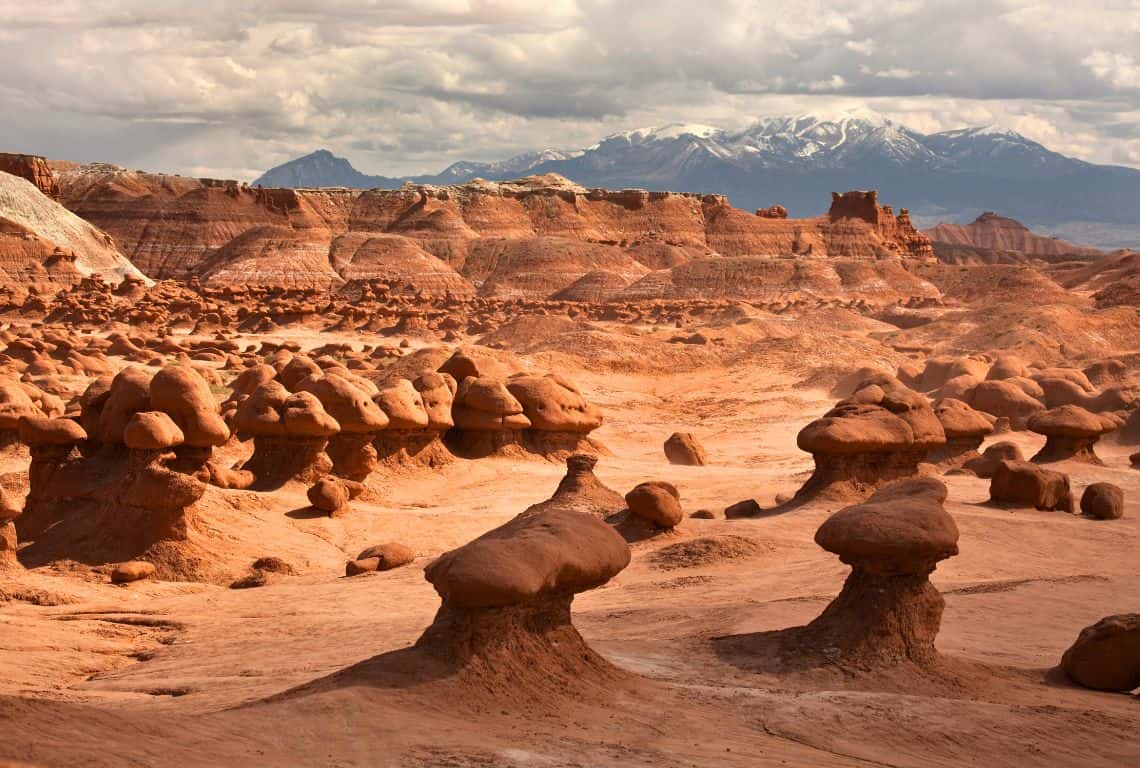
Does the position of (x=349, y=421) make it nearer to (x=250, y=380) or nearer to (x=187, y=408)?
(x=187, y=408)

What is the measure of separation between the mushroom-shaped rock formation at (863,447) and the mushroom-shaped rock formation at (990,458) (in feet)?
9.37

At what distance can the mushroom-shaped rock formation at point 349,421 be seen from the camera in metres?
19.8

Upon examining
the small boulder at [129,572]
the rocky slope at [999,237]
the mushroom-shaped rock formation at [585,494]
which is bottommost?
the small boulder at [129,572]

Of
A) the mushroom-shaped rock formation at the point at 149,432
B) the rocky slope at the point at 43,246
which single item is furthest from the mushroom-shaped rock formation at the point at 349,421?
the rocky slope at the point at 43,246

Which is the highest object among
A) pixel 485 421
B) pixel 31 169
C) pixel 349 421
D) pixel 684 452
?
pixel 31 169

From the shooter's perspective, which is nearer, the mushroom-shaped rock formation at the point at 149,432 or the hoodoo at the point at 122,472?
the hoodoo at the point at 122,472

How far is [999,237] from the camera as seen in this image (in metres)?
190

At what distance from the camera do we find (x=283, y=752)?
23.4 feet

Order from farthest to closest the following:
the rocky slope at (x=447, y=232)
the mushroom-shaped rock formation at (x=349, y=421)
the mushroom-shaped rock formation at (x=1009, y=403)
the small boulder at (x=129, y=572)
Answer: the rocky slope at (x=447, y=232), the mushroom-shaped rock formation at (x=1009, y=403), the mushroom-shaped rock formation at (x=349, y=421), the small boulder at (x=129, y=572)

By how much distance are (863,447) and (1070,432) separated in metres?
5.76

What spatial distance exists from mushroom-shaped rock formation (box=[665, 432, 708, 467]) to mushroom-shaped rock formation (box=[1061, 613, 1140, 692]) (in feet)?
47.9

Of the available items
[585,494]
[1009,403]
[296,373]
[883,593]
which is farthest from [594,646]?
[1009,403]

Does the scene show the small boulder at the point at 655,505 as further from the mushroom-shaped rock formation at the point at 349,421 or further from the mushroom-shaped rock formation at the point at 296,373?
the mushroom-shaped rock formation at the point at 296,373

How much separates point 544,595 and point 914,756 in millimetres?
2554
